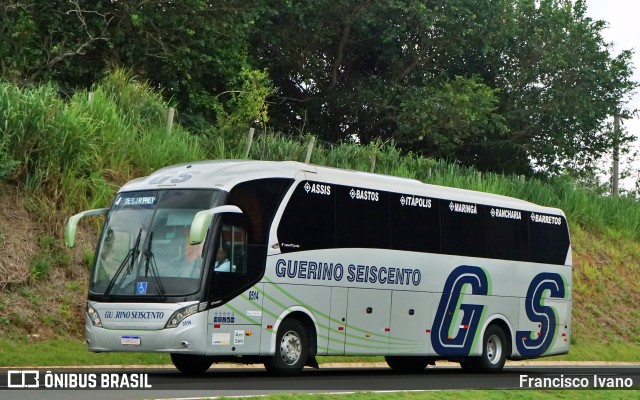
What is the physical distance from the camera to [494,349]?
25.2m

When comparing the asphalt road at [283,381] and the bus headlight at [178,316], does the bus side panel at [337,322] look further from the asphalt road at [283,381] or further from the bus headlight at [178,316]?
the bus headlight at [178,316]

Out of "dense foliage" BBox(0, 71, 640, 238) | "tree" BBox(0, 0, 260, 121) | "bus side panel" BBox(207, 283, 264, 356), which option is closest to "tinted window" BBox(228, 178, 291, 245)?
"bus side panel" BBox(207, 283, 264, 356)

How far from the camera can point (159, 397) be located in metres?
14.6

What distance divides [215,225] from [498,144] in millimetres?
31170

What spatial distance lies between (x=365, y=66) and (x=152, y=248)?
29949 millimetres

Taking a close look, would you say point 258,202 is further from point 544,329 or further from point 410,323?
point 544,329

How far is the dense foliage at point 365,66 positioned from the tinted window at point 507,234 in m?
10.2

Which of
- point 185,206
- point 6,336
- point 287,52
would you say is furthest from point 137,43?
point 185,206

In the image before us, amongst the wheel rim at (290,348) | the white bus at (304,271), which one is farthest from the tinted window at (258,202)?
the wheel rim at (290,348)

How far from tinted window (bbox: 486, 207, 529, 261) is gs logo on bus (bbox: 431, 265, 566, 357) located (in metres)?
0.68

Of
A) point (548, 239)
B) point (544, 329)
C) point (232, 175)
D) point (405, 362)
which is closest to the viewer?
point (232, 175)

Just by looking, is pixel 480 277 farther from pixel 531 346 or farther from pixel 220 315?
pixel 220 315

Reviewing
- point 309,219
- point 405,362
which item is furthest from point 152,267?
point 405,362

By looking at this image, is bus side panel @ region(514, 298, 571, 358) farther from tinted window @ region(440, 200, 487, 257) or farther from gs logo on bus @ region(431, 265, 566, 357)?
tinted window @ region(440, 200, 487, 257)
